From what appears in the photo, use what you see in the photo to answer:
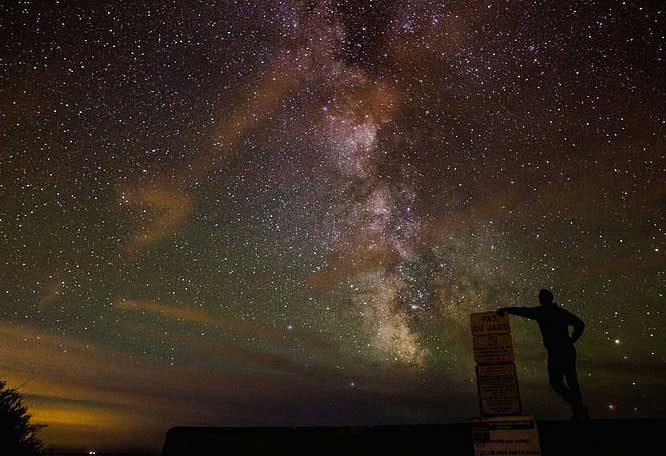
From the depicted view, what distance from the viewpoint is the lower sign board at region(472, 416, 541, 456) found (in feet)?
13.1

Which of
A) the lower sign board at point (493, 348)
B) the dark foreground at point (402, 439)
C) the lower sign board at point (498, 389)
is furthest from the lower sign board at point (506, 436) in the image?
the dark foreground at point (402, 439)

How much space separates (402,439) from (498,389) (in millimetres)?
1835

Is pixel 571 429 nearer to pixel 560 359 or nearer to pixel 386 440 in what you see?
pixel 560 359

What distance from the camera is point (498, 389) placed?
14.1ft

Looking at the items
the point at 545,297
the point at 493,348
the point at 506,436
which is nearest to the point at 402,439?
the point at 506,436

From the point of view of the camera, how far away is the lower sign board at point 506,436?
13.1 feet

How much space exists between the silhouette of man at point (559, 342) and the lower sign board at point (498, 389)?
157 cm

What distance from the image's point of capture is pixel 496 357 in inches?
→ 176

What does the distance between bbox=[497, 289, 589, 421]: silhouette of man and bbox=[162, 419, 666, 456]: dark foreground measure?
84 cm

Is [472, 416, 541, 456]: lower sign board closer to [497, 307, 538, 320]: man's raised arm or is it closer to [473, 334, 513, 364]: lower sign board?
[473, 334, 513, 364]: lower sign board

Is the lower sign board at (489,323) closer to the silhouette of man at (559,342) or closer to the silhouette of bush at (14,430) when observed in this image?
the silhouette of man at (559,342)

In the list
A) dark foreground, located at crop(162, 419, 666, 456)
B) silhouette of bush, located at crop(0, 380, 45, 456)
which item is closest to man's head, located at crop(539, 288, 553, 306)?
dark foreground, located at crop(162, 419, 666, 456)

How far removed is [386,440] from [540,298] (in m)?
3.20

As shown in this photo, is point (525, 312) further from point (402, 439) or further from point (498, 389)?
point (402, 439)
